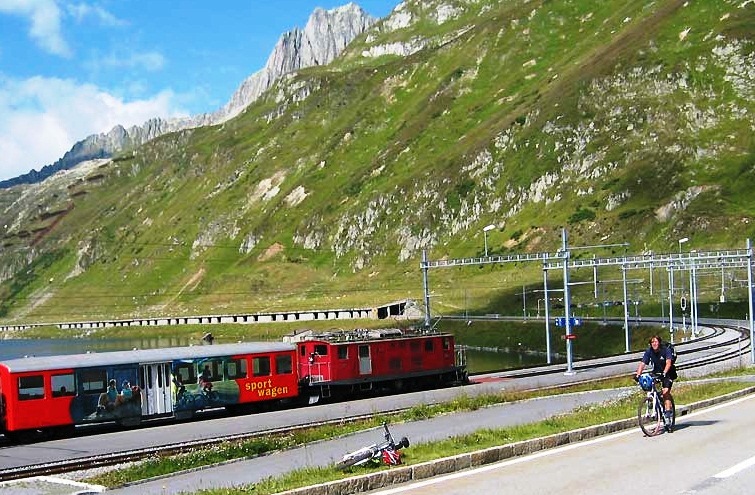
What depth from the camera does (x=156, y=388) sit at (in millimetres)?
44031

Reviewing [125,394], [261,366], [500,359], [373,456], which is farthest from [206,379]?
[500,359]

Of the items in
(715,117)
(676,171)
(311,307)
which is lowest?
(311,307)

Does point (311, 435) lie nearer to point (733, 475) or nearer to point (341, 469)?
point (341, 469)

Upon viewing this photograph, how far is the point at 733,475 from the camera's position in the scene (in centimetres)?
1667

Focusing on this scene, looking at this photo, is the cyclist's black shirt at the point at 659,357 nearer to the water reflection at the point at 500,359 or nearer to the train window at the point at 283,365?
the train window at the point at 283,365

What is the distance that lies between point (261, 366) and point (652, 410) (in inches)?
1137

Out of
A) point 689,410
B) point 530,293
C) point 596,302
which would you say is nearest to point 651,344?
point 689,410

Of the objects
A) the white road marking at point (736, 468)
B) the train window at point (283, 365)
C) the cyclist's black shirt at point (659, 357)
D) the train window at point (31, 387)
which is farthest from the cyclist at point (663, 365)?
the train window at point (283, 365)

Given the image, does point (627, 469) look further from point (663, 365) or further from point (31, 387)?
point (31, 387)

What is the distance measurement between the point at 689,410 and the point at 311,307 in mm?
164748

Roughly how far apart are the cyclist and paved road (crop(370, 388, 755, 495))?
2.95 ft

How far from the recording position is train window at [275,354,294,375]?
161 ft

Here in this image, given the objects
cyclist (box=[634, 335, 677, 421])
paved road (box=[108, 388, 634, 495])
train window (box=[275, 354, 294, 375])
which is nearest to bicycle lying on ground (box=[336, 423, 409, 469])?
paved road (box=[108, 388, 634, 495])

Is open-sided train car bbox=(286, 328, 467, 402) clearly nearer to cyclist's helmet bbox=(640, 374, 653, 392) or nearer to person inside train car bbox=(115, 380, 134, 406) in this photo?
person inside train car bbox=(115, 380, 134, 406)
